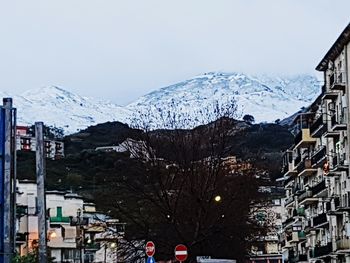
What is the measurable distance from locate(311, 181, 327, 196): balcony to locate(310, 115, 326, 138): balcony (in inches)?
174

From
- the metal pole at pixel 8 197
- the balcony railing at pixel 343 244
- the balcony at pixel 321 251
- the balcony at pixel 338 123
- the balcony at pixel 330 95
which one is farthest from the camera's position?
the balcony at pixel 321 251

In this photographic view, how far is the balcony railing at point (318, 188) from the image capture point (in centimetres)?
8309

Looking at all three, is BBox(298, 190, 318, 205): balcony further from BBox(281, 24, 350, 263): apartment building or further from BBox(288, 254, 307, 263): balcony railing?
BBox(288, 254, 307, 263): balcony railing

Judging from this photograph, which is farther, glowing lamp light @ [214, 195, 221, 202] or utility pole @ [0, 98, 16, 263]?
glowing lamp light @ [214, 195, 221, 202]

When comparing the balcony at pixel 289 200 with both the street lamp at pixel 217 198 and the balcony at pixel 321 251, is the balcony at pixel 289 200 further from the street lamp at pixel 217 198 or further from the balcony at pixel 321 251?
the street lamp at pixel 217 198

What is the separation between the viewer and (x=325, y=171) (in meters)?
78.0

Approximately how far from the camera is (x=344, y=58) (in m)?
69.4

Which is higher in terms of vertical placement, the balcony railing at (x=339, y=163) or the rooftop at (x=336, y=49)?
the rooftop at (x=336, y=49)

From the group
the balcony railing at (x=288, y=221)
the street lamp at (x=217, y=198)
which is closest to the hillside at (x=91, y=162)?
the balcony railing at (x=288, y=221)

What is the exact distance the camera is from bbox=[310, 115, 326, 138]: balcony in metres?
81.4

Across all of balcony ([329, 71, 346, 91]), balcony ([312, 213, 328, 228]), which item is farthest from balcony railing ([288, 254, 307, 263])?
balcony ([329, 71, 346, 91])

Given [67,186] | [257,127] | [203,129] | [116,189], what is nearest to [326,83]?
[203,129]

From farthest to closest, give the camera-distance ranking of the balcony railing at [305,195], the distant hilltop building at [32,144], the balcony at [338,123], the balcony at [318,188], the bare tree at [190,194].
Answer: the distant hilltop building at [32,144] → the balcony railing at [305,195] → the balcony at [318,188] → the balcony at [338,123] → the bare tree at [190,194]

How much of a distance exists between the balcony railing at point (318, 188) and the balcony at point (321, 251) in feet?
17.0
